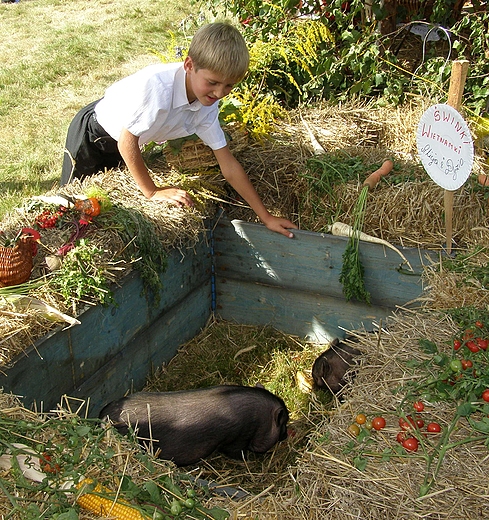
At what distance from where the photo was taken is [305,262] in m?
4.56

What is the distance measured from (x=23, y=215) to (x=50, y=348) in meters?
1.06

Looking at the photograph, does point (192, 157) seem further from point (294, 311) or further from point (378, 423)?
point (378, 423)

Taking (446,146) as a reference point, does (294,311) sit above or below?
below

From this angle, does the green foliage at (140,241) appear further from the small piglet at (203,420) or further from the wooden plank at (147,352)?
the small piglet at (203,420)

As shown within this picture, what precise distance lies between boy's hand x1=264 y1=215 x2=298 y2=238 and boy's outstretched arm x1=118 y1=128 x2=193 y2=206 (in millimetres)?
569

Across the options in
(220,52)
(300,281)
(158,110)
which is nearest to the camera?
(220,52)

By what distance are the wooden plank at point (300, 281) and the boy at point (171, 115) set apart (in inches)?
Answer: 8.5

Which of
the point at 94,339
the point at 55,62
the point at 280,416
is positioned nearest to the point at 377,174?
the point at 280,416

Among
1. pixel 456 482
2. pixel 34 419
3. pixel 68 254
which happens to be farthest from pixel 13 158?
pixel 456 482

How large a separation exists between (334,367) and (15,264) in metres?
2.05

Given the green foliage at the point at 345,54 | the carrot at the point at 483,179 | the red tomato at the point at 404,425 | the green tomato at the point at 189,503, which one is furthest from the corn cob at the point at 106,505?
the green foliage at the point at 345,54

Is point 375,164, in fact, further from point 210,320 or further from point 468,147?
point 210,320

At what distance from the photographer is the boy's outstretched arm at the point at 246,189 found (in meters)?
4.48

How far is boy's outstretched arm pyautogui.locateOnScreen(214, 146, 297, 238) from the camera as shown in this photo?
448 centimetres
